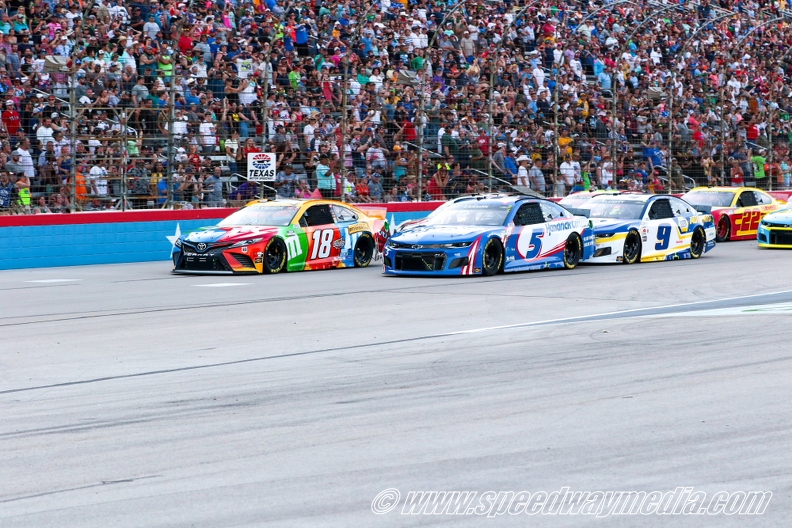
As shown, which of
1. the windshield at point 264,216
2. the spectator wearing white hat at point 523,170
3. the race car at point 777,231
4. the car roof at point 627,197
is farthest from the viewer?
the spectator wearing white hat at point 523,170

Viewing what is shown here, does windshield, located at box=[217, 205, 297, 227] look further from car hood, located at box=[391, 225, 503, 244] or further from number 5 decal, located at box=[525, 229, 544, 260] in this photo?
number 5 decal, located at box=[525, 229, 544, 260]

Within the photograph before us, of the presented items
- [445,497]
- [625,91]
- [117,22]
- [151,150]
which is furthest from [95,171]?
[445,497]

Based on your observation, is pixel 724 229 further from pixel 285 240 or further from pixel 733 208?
pixel 285 240

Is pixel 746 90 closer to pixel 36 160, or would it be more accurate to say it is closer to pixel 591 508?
pixel 36 160

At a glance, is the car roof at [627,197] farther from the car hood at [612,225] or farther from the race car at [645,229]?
the car hood at [612,225]

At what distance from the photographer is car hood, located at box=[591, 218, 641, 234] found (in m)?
21.3

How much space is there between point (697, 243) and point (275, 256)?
8102 mm

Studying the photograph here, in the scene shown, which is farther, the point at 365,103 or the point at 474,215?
the point at 365,103

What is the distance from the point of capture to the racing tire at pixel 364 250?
69.9ft

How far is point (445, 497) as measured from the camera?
560 cm

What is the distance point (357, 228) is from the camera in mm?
21344

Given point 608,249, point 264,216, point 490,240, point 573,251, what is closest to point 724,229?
point 608,249

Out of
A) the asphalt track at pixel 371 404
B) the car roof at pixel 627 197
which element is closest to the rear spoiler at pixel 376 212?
the car roof at pixel 627 197

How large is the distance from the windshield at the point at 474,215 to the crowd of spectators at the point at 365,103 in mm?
5111
